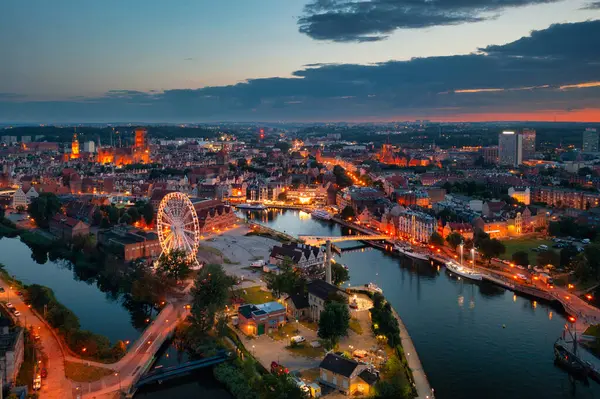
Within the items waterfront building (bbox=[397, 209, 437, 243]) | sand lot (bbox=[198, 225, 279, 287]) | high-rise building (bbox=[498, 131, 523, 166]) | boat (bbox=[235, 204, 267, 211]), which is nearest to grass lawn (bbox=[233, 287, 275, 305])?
sand lot (bbox=[198, 225, 279, 287])

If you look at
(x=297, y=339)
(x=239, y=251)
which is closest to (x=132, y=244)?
(x=239, y=251)

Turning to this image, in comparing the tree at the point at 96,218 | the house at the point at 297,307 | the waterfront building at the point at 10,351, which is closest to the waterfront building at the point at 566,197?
the house at the point at 297,307

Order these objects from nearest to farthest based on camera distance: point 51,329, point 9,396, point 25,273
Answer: point 9,396
point 51,329
point 25,273

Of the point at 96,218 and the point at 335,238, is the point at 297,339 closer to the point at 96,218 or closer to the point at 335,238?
the point at 335,238

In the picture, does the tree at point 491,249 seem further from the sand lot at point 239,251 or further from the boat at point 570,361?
the sand lot at point 239,251

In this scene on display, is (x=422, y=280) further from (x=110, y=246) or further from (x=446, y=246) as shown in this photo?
(x=110, y=246)

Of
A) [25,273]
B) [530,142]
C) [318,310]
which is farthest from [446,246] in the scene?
[530,142]
